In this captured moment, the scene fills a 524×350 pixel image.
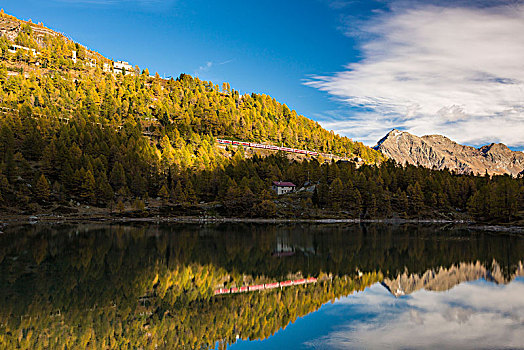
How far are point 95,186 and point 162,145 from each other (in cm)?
4750

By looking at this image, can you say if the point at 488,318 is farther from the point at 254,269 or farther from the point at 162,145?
the point at 162,145

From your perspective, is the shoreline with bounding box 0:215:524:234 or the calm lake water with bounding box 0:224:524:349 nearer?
the calm lake water with bounding box 0:224:524:349

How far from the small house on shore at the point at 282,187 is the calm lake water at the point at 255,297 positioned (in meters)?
87.5

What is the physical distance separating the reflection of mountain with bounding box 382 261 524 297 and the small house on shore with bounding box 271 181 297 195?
100m

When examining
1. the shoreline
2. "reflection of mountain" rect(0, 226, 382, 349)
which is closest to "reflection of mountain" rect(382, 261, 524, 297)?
"reflection of mountain" rect(0, 226, 382, 349)

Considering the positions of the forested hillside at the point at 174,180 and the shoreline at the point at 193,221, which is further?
the forested hillside at the point at 174,180

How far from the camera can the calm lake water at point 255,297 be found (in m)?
21.4

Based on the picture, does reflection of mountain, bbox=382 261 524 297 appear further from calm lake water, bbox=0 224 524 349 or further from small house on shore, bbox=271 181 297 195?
small house on shore, bbox=271 181 297 195

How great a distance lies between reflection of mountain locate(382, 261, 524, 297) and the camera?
35.1 m

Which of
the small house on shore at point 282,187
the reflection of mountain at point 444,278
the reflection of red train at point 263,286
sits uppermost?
the small house on shore at point 282,187

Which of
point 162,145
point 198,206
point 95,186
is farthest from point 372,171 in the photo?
point 95,186

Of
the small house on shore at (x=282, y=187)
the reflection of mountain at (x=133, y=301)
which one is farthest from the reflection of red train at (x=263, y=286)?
the small house on shore at (x=282, y=187)

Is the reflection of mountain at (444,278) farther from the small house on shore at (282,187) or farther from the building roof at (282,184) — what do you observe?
the building roof at (282,184)

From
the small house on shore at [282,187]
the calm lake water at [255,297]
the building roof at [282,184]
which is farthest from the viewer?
the building roof at [282,184]
